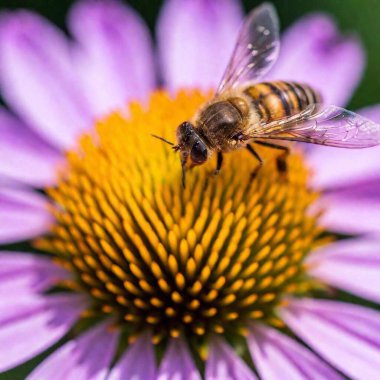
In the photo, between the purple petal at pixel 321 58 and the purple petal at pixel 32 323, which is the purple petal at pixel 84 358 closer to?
the purple petal at pixel 32 323

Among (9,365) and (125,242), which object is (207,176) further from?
(9,365)

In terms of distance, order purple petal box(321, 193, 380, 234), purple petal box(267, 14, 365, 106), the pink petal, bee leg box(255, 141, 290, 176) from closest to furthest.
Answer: bee leg box(255, 141, 290, 176)
purple petal box(321, 193, 380, 234)
the pink petal
purple petal box(267, 14, 365, 106)


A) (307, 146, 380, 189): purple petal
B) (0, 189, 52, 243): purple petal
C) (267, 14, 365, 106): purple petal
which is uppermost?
(267, 14, 365, 106): purple petal

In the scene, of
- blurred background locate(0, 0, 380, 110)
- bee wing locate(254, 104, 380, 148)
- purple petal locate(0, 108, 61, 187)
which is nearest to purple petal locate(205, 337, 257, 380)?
bee wing locate(254, 104, 380, 148)

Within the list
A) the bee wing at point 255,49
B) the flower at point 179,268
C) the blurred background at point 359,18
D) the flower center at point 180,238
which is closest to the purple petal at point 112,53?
the blurred background at point 359,18

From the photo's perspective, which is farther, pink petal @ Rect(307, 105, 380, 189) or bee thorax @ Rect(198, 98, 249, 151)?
pink petal @ Rect(307, 105, 380, 189)

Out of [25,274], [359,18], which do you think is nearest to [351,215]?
[359,18]

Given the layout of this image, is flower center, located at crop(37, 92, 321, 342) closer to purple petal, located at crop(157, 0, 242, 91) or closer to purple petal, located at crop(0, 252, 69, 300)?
purple petal, located at crop(0, 252, 69, 300)
